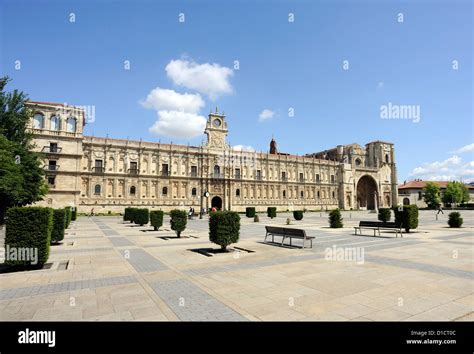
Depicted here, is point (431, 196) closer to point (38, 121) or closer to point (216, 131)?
point (216, 131)

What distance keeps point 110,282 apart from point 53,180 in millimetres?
38269

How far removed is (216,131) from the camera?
169 ft

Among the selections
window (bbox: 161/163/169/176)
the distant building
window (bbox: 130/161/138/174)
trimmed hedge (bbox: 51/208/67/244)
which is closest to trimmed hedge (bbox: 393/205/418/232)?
trimmed hedge (bbox: 51/208/67/244)

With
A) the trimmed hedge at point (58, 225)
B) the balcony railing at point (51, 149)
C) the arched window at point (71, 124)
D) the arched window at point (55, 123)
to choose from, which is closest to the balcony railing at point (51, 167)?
the balcony railing at point (51, 149)

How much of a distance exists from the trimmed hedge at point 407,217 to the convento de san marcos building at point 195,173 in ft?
84.1

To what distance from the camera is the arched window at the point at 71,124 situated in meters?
39.3

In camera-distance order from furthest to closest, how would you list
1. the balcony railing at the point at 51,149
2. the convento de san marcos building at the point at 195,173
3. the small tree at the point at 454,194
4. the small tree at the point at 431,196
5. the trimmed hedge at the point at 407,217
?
1. the small tree at the point at 454,194
2. the small tree at the point at 431,196
3. the convento de san marcos building at the point at 195,173
4. the balcony railing at the point at 51,149
5. the trimmed hedge at the point at 407,217

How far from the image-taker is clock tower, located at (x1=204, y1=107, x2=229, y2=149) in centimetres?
5078

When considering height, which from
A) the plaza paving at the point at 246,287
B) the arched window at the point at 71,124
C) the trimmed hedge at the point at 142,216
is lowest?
the plaza paving at the point at 246,287

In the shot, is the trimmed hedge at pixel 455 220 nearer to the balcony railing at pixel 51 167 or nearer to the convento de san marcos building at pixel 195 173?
the convento de san marcos building at pixel 195 173

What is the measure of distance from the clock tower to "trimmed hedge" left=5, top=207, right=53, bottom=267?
43466 mm
